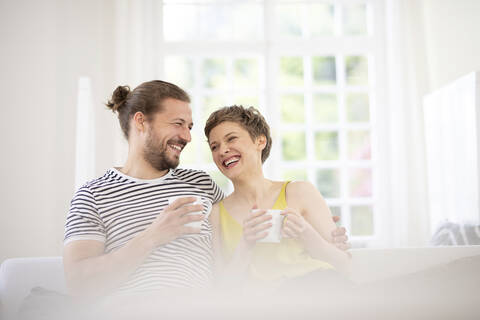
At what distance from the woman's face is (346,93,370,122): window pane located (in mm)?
2498

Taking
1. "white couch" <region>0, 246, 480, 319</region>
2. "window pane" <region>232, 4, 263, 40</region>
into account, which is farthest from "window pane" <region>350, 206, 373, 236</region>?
"white couch" <region>0, 246, 480, 319</region>

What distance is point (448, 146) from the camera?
283cm

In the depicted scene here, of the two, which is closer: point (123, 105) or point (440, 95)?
point (123, 105)

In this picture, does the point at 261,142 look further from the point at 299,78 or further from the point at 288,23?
the point at 288,23

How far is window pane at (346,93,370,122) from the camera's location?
3.88m

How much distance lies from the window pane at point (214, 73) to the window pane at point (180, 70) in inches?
4.5

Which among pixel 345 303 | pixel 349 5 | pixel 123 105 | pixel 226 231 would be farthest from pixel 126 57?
pixel 345 303

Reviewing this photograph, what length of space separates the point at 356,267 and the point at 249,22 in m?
2.64

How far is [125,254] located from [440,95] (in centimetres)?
231

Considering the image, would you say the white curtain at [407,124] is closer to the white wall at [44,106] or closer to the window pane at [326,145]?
the window pane at [326,145]

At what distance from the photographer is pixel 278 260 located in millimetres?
1403

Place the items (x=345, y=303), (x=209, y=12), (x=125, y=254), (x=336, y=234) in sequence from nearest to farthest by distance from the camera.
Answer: (x=345, y=303) → (x=125, y=254) → (x=336, y=234) → (x=209, y=12)

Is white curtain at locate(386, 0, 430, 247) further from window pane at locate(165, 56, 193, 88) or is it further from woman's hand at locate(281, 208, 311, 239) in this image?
woman's hand at locate(281, 208, 311, 239)

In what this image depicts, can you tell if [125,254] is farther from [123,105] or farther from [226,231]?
[123,105]
